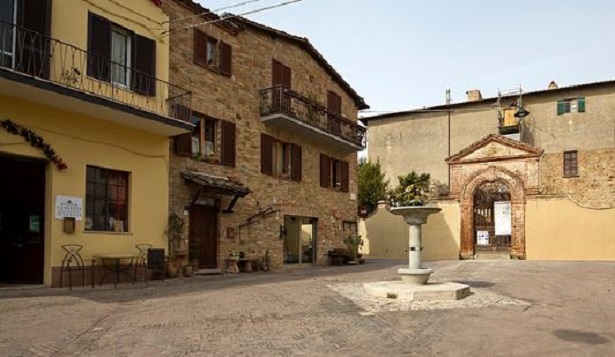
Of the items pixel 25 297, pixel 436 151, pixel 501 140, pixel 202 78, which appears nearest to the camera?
pixel 25 297

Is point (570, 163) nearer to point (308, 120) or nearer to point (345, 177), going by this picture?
point (345, 177)

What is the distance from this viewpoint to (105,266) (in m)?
13.3

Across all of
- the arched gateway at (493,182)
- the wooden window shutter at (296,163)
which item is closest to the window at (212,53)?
the wooden window shutter at (296,163)

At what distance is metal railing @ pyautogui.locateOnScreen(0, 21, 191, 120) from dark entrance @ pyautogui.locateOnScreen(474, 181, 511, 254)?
18.6 m

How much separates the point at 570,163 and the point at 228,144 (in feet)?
75.4

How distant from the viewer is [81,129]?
1298 centimetres

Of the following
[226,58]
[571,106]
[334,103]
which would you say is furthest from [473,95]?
[226,58]

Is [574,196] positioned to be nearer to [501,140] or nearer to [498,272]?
[501,140]

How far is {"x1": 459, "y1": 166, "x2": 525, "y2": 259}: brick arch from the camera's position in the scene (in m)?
27.8

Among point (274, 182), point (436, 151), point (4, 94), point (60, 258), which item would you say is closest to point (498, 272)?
point (274, 182)

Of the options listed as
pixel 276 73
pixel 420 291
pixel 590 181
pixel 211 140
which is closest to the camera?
pixel 420 291

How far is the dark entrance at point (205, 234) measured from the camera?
1677cm

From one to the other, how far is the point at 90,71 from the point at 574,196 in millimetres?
27663

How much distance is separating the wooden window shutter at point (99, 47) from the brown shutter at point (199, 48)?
12.6ft
